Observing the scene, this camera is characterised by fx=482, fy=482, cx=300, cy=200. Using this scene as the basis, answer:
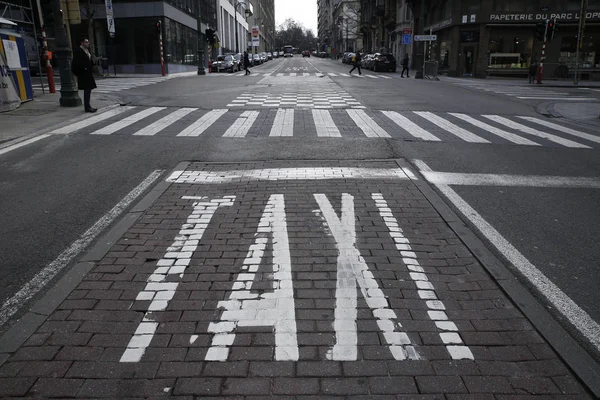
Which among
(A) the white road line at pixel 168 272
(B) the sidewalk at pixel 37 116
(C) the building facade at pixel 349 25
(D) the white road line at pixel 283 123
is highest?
(C) the building facade at pixel 349 25

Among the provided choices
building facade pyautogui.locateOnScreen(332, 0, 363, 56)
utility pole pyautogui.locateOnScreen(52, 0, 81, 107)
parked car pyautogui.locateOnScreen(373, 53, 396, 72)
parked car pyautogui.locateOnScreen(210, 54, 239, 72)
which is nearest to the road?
utility pole pyautogui.locateOnScreen(52, 0, 81, 107)

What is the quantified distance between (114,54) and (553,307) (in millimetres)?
41154

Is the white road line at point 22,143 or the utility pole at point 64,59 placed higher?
the utility pole at point 64,59

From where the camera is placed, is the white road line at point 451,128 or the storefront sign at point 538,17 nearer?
the white road line at point 451,128

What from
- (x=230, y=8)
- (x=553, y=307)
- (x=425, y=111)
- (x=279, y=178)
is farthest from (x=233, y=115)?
(x=230, y=8)

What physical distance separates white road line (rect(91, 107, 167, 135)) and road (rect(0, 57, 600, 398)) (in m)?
0.17

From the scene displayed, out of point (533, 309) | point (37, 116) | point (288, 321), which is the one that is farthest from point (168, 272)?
point (37, 116)

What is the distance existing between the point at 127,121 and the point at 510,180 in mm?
9754

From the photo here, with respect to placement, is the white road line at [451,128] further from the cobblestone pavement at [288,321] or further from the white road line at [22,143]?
the white road line at [22,143]

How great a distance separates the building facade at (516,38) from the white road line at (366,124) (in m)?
26.5

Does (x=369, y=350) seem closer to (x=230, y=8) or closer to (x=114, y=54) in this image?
(x=114, y=54)

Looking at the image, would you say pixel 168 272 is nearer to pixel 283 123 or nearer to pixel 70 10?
pixel 283 123

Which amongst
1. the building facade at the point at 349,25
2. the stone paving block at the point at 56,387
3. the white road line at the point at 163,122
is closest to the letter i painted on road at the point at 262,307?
the stone paving block at the point at 56,387

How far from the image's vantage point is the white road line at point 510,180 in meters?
7.41
